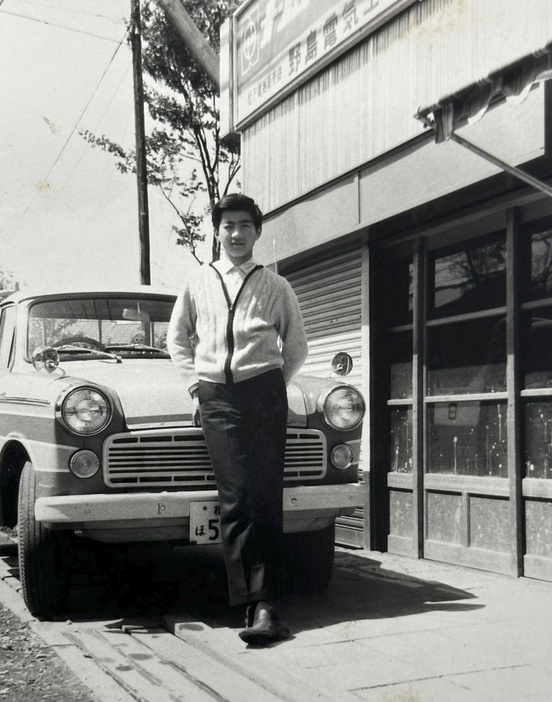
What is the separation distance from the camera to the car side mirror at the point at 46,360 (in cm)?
550

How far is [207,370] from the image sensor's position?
16.1ft

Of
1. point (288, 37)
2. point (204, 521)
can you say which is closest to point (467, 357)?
point (204, 521)

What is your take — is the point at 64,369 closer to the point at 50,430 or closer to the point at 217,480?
the point at 50,430

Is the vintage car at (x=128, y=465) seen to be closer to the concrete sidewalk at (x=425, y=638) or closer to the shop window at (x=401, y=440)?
the concrete sidewalk at (x=425, y=638)

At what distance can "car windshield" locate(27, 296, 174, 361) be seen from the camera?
20.6 feet

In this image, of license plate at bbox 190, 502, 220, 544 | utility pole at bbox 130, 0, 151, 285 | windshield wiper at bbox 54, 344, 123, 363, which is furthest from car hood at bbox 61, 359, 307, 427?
utility pole at bbox 130, 0, 151, 285

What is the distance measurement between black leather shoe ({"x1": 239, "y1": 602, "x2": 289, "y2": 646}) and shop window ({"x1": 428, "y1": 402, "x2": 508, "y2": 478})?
8.07 feet

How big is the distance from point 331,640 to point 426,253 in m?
3.70

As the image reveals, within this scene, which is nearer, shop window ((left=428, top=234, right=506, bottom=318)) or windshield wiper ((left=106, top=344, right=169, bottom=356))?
windshield wiper ((left=106, top=344, right=169, bottom=356))

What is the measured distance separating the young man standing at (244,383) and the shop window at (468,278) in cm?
Answer: 208

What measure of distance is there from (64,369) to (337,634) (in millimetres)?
2321

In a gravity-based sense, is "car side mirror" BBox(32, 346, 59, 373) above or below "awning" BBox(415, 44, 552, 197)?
below

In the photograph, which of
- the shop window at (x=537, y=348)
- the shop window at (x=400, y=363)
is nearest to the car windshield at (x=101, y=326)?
the shop window at (x=400, y=363)

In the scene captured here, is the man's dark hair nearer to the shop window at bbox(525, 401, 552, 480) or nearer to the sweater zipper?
the sweater zipper
